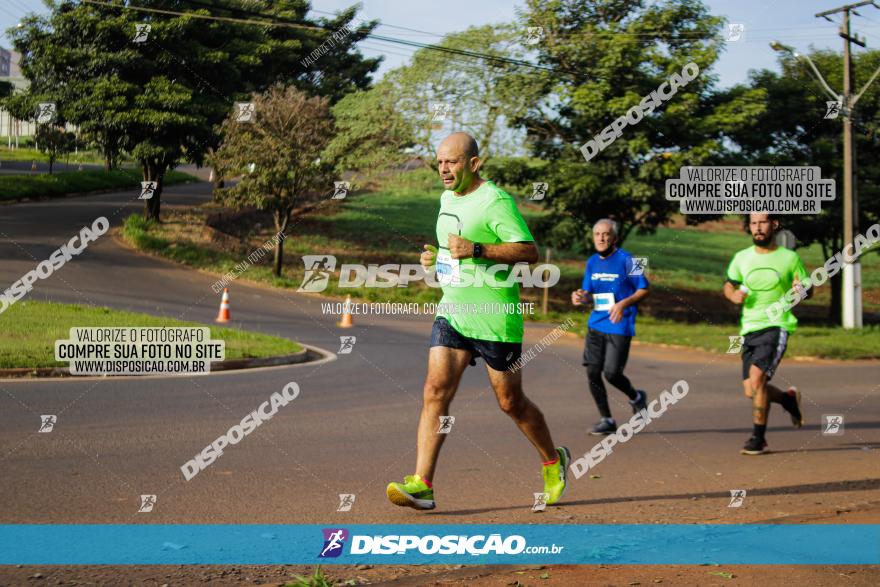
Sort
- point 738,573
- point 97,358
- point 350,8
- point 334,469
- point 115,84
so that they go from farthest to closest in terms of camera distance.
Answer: point 350,8 → point 115,84 → point 97,358 → point 334,469 → point 738,573

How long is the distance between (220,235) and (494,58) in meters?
12.0

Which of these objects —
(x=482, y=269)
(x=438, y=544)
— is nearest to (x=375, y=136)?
(x=482, y=269)

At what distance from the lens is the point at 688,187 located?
30984 mm

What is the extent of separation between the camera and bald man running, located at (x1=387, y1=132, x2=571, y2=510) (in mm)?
5641

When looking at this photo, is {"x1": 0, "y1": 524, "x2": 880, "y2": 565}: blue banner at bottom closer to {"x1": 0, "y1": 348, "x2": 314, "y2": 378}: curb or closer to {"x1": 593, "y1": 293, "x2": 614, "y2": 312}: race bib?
{"x1": 593, "y1": 293, "x2": 614, "y2": 312}: race bib

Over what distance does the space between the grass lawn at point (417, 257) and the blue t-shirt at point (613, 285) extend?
498 inches

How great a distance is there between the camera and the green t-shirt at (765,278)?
8406 millimetres

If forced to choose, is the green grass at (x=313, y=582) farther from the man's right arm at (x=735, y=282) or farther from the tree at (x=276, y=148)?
the tree at (x=276, y=148)

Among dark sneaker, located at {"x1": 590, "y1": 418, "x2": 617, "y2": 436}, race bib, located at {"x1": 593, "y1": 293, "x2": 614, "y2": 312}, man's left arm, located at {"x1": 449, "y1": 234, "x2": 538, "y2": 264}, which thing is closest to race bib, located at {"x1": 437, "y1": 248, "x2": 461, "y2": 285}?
man's left arm, located at {"x1": 449, "y1": 234, "x2": 538, "y2": 264}

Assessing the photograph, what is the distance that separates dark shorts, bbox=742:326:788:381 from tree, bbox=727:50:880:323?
25.9m

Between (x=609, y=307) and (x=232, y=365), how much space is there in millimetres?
6576

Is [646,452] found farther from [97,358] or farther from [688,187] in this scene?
[688,187]

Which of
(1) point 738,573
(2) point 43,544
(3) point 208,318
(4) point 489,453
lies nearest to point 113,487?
(2) point 43,544

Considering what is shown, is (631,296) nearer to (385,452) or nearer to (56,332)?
(385,452)
